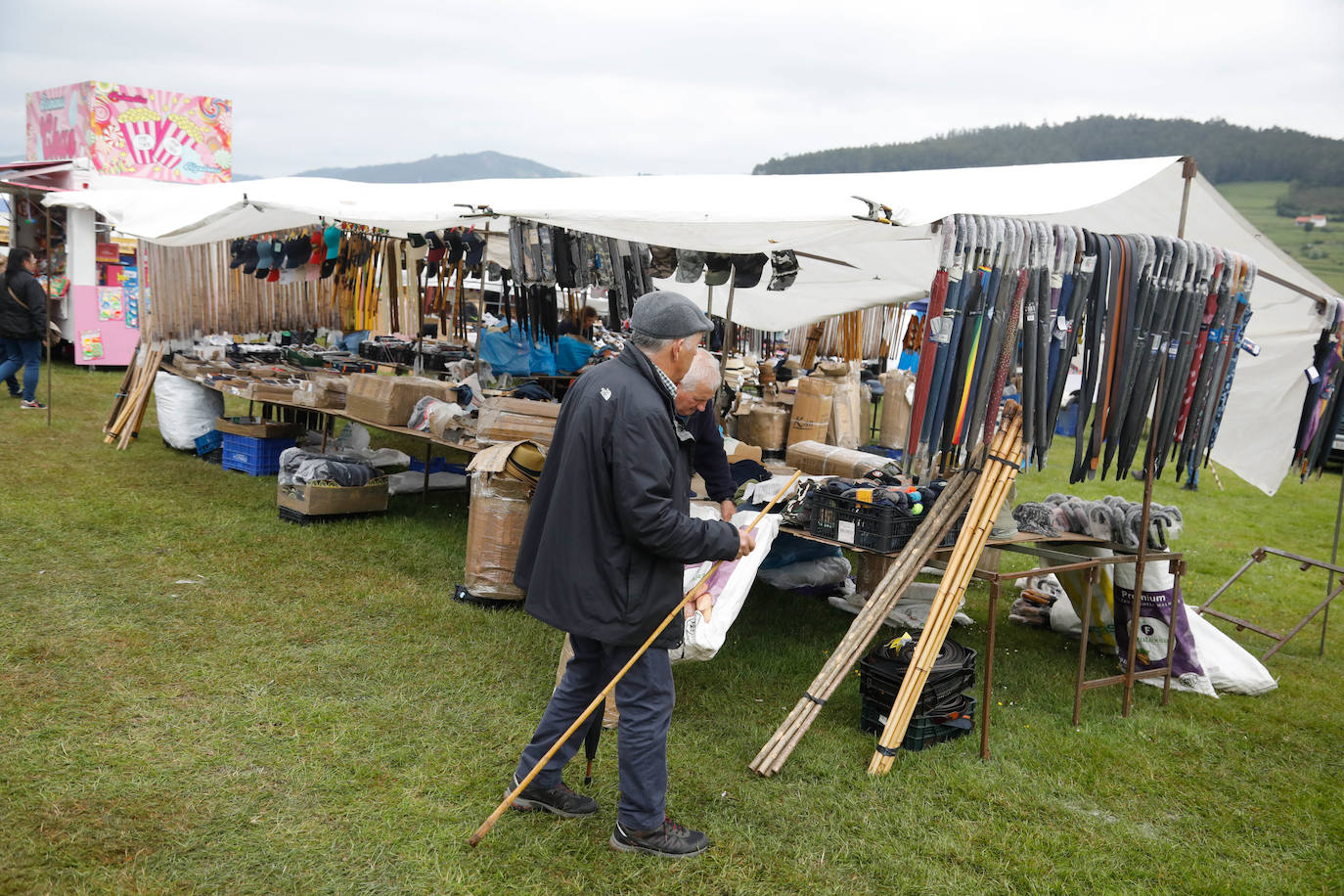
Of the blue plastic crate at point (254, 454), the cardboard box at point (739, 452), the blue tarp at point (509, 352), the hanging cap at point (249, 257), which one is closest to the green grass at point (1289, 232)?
the blue tarp at point (509, 352)

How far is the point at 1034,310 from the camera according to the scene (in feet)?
13.6


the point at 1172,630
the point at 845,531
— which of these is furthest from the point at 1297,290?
the point at 845,531

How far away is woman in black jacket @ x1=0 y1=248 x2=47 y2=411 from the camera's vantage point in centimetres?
1047

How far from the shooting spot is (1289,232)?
6309 cm

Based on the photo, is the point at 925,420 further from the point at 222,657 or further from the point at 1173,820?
the point at 222,657

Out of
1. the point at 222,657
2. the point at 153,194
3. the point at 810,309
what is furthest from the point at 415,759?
the point at 153,194

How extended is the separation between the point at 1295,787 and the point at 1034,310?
7.59 feet

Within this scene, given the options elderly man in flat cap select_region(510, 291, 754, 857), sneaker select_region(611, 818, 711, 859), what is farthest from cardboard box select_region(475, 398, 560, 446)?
sneaker select_region(611, 818, 711, 859)

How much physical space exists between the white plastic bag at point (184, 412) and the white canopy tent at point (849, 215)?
1.40 meters

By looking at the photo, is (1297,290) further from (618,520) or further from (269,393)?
(269,393)

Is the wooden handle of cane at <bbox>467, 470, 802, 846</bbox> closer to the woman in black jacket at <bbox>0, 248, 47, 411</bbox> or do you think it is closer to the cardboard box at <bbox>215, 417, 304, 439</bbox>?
the cardboard box at <bbox>215, 417, 304, 439</bbox>

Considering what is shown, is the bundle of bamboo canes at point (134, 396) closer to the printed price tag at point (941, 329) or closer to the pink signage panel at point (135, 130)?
the pink signage panel at point (135, 130)

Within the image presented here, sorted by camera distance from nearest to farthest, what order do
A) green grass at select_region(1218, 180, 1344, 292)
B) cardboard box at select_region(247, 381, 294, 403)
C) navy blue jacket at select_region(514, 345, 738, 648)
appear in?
1. navy blue jacket at select_region(514, 345, 738, 648)
2. cardboard box at select_region(247, 381, 294, 403)
3. green grass at select_region(1218, 180, 1344, 292)

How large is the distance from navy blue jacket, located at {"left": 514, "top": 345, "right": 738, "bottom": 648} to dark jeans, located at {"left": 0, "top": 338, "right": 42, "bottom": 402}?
1025 centimetres
